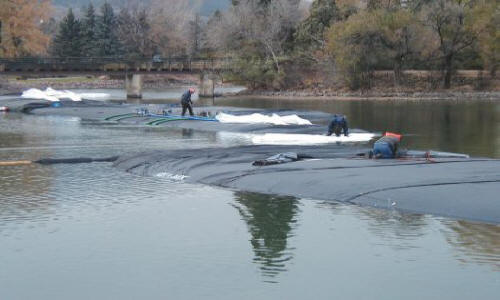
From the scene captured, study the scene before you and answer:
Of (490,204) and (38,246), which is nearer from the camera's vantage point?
(38,246)

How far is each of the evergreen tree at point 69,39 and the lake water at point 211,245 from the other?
86.7 meters

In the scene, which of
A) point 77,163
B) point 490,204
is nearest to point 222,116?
point 77,163

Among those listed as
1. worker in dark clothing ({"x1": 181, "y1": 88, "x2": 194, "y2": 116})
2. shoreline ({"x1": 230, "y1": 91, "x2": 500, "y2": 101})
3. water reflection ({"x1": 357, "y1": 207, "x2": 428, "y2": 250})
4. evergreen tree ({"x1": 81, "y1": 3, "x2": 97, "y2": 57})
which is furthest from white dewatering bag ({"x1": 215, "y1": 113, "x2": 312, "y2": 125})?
evergreen tree ({"x1": 81, "y1": 3, "x2": 97, "y2": 57})

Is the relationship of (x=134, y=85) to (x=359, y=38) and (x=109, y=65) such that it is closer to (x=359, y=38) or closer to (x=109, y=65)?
(x=109, y=65)

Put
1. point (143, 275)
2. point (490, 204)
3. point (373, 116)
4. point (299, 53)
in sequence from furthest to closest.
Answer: point (299, 53), point (373, 116), point (490, 204), point (143, 275)

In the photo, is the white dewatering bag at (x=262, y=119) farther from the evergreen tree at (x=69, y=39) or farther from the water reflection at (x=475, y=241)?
the evergreen tree at (x=69, y=39)

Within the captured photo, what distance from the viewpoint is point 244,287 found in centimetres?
1298

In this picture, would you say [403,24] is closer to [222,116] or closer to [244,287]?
[222,116]

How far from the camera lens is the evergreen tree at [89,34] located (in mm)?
110875

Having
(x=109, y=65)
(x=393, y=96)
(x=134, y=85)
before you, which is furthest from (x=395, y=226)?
(x=134, y=85)

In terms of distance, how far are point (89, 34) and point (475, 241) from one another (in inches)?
4007

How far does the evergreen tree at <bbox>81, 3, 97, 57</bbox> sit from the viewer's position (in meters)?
111

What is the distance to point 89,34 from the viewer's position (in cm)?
11238

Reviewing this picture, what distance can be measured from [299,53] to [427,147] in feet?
164
